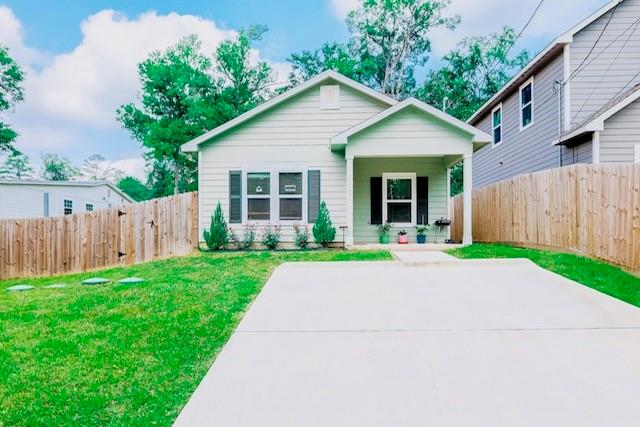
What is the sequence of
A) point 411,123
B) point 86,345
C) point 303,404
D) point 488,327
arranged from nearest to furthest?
point 303,404 → point 86,345 → point 488,327 → point 411,123

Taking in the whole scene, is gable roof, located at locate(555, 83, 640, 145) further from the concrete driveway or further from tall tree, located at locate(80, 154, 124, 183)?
tall tree, located at locate(80, 154, 124, 183)

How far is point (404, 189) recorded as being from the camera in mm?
12031

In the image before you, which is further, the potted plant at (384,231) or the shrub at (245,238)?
the potted plant at (384,231)

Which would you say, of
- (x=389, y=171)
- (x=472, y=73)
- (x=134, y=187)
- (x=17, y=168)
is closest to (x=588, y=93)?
(x=389, y=171)

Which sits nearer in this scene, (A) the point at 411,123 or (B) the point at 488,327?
(B) the point at 488,327

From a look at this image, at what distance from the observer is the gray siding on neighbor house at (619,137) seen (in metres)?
9.59

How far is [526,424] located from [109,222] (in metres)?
10.7

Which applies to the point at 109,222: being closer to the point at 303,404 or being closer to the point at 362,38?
the point at 303,404

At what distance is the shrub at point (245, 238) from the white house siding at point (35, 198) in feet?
40.7

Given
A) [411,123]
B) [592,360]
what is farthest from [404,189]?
[592,360]

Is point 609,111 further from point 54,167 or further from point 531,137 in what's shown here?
point 54,167

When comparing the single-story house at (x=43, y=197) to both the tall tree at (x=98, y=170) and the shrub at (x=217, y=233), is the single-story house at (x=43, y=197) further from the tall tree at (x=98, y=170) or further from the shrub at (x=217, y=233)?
the tall tree at (x=98, y=170)

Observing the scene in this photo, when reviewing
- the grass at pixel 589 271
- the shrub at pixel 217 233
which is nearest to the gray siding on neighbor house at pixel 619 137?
the grass at pixel 589 271

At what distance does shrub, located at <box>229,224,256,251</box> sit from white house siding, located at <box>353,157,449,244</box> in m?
3.06
